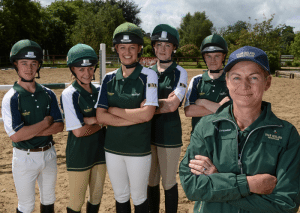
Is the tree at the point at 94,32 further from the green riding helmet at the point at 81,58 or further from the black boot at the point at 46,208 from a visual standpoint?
the black boot at the point at 46,208

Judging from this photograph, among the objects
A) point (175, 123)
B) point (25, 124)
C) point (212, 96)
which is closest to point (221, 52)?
point (212, 96)

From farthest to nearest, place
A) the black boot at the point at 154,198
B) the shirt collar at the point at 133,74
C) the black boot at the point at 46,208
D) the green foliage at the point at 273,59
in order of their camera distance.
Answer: the green foliage at the point at 273,59
the black boot at the point at 154,198
the black boot at the point at 46,208
the shirt collar at the point at 133,74

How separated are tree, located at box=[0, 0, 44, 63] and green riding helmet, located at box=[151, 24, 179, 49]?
100ft

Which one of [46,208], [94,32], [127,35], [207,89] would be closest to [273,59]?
[94,32]

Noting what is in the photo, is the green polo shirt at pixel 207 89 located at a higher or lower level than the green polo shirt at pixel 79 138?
higher

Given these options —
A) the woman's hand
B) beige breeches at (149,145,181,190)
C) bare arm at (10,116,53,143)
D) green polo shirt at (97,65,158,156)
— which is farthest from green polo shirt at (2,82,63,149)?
the woman's hand

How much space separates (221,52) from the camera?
3.20 metres

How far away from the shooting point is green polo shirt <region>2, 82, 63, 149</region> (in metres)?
2.70

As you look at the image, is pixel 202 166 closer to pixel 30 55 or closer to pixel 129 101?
pixel 129 101

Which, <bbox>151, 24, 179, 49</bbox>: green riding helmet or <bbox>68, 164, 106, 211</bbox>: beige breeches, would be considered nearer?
<bbox>68, 164, 106, 211</bbox>: beige breeches

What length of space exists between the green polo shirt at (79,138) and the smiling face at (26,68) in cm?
44

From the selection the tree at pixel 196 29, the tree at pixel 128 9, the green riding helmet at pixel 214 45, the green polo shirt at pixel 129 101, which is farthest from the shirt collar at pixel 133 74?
the tree at pixel 196 29

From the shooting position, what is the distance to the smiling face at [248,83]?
1.61 m

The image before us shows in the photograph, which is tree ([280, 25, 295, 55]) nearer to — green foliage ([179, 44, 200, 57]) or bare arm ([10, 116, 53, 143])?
green foliage ([179, 44, 200, 57])
